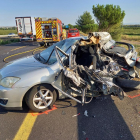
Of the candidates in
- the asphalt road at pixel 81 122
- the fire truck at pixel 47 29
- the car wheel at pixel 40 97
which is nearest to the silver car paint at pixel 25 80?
the car wheel at pixel 40 97

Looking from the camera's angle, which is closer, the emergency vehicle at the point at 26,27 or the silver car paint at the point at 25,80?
the silver car paint at the point at 25,80

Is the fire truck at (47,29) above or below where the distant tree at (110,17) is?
below

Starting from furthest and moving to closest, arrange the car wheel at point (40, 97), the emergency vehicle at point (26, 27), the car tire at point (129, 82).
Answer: the emergency vehicle at point (26, 27) < the car tire at point (129, 82) < the car wheel at point (40, 97)

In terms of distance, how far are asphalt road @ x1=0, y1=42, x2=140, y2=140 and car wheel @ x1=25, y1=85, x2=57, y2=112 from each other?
0.17 m

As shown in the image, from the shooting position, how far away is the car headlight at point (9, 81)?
9.27 feet

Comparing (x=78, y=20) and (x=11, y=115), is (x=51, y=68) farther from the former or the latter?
(x=78, y=20)

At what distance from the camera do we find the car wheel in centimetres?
294

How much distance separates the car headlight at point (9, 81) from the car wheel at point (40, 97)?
0.38 metres

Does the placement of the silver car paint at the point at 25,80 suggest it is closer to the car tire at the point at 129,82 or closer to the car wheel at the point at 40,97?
the car wheel at the point at 40,97

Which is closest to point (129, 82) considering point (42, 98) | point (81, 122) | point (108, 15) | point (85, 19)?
point (81, 122)

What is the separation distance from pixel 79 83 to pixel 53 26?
13.4 metres

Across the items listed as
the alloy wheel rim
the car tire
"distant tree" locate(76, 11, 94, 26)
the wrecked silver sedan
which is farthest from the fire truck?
"distant tree" locate(76, 11, 94, 26)

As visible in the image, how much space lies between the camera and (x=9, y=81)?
2.86m

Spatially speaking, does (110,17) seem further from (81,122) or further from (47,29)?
(81,122)
